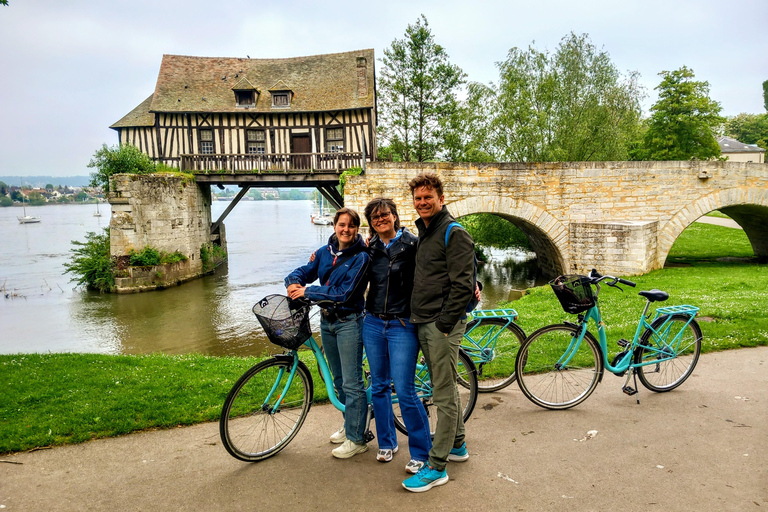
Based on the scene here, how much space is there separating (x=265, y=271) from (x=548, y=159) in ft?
39.4

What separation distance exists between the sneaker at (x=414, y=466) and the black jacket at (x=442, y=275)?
0.88m

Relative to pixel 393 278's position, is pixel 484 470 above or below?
below

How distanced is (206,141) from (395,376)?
19.2 m

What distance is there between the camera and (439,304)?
112 inches

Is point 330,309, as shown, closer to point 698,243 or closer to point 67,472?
point 67,472

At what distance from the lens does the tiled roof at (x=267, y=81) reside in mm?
19547

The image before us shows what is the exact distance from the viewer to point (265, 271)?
19.9 m

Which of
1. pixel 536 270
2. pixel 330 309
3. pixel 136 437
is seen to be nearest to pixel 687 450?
pixel 330 309

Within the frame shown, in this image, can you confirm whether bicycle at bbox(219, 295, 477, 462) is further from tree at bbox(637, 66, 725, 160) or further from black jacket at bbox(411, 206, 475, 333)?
tree at bbox(637, 66, 725, 160)

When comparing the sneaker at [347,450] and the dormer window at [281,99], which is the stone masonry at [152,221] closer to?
the dormer window at [281,99]

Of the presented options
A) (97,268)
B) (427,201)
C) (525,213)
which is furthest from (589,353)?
(97,268)

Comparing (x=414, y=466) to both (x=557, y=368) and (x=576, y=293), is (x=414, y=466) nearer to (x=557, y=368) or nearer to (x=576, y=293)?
(x=557, y=368)

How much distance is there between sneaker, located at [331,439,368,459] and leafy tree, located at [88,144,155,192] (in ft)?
55.0

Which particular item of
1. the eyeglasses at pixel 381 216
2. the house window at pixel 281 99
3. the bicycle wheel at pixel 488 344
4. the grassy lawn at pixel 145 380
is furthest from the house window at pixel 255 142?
the eyeglasses at pixel 381 216
